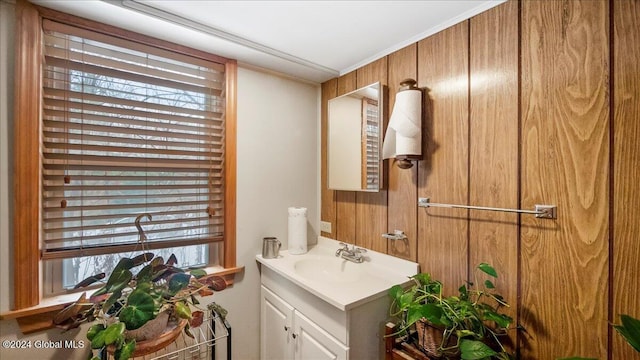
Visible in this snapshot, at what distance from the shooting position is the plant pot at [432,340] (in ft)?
3.47

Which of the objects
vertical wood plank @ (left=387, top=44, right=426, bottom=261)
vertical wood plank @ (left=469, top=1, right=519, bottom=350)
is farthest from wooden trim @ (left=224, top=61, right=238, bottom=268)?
vertical wood plank @ (left=469, top=1, right=519, bottom=350)

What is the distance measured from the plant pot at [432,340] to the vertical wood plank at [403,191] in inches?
17.2

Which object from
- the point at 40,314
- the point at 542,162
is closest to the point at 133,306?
the point at 40,314

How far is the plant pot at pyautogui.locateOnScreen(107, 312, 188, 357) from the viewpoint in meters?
1.04

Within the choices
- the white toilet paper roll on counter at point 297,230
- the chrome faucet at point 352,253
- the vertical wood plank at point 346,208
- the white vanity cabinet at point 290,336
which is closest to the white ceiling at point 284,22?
the vertical wood plank at point 346,208

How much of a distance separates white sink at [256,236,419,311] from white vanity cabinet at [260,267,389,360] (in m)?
0.06

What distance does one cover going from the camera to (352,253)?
1.76 metres

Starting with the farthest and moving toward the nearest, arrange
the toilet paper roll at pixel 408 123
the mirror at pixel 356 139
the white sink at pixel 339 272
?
the mirror at pixel 356 139 → the toilet paper roll at pixel 408 123 → the white sink at pixel 339 272

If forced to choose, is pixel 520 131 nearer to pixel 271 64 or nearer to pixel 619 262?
pixel 619 262

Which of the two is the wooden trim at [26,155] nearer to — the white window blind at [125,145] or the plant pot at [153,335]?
the white window blind at [125,145]

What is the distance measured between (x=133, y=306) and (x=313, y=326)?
81 centimetres

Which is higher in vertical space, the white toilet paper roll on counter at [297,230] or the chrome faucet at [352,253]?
the white toilet paper roll on counter at [297,230]

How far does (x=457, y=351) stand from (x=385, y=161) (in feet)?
3.36

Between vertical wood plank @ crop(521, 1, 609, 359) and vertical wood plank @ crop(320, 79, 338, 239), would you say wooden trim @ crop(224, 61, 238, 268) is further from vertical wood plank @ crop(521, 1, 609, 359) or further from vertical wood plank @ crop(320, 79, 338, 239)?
vertical wood plank @ crop(521, 1, 609, 359)
